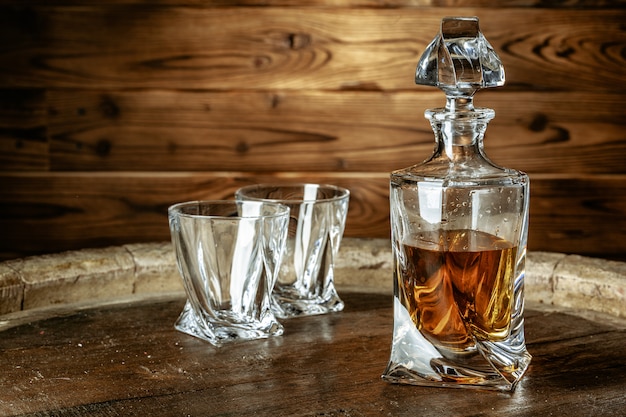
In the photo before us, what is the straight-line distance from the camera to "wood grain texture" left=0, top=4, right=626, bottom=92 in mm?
1907

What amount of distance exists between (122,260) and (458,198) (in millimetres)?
484

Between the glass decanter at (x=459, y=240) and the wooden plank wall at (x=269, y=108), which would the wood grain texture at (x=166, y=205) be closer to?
the wooden plank wall at (x=269, y=108)

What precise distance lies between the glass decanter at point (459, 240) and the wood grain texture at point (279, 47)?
1.27 meters

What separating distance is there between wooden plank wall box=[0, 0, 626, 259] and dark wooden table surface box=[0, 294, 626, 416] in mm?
1120

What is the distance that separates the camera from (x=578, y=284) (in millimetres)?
939

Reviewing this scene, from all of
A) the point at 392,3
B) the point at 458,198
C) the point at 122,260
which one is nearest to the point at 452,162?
the point at 458,198

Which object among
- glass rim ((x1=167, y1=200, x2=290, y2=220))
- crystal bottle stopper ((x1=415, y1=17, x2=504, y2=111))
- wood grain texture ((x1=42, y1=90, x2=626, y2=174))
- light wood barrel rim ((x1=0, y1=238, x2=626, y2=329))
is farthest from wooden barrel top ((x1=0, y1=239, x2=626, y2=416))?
wood grain texture ((x1=42, y1=90, x2=626, y2=174))

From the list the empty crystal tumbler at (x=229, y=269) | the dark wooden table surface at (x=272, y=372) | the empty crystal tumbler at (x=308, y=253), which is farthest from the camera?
the empty crystal tumbler at (x=308, y=253)

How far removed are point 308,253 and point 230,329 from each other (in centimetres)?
13

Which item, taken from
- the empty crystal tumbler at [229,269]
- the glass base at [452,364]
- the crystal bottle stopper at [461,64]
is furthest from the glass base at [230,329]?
the crystal bottle stopper at [461,64]

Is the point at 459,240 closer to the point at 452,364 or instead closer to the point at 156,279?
the point at 452,364

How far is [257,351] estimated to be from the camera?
0.75 m

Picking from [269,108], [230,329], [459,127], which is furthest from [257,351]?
[269,108]

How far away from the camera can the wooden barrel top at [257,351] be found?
0.62m
